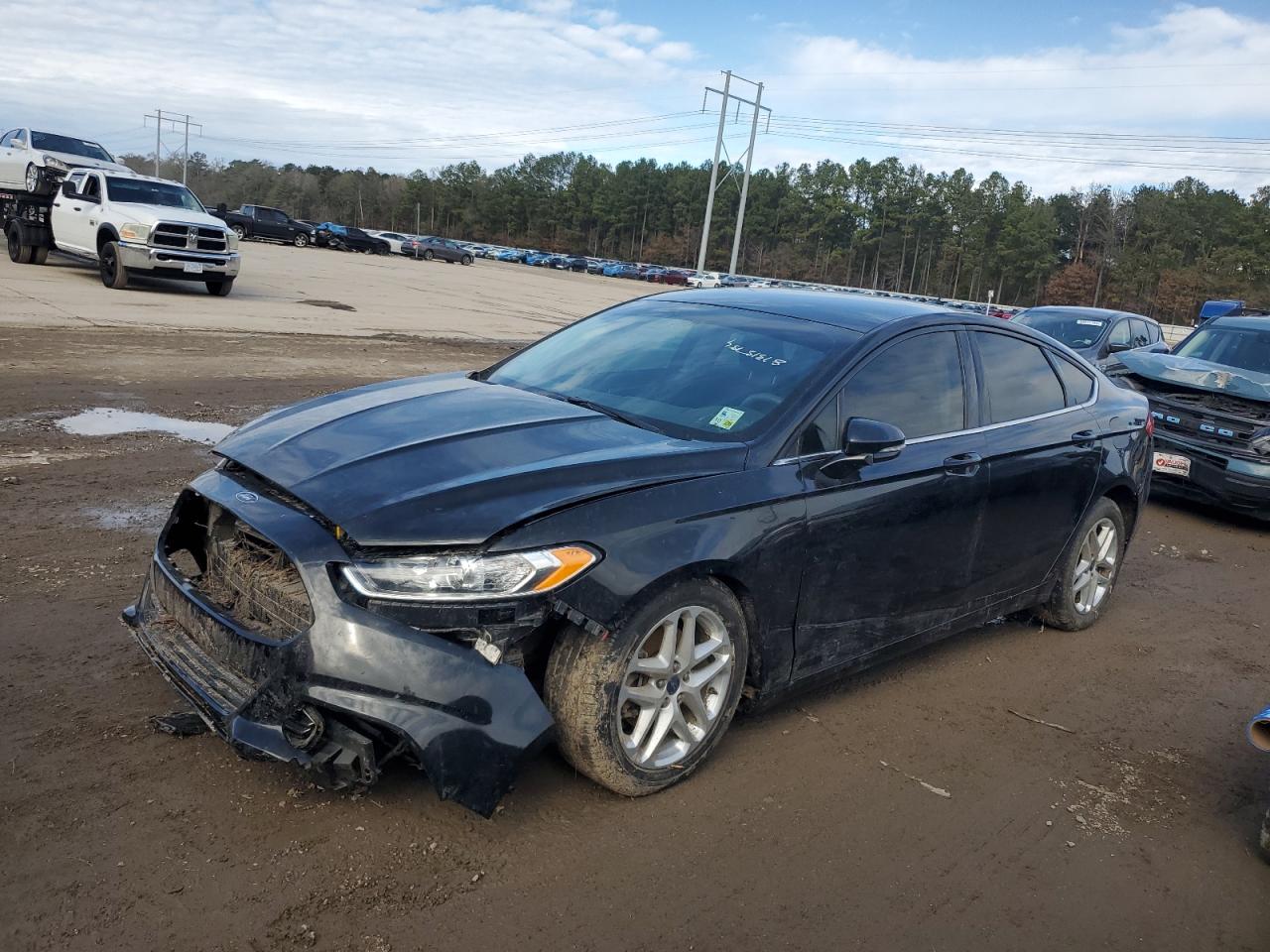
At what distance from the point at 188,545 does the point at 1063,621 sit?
14.5ft

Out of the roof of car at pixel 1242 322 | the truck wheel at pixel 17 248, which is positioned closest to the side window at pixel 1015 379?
the roof of car at pixel 1242 322

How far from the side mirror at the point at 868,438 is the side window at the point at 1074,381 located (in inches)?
79.0

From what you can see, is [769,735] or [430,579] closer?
[430,579]

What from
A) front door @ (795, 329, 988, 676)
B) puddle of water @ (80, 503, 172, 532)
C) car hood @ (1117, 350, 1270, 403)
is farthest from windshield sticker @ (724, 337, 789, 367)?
car hood @ (1117, 350, 1270, 403)

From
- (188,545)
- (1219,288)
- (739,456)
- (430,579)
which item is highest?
(1219,288)

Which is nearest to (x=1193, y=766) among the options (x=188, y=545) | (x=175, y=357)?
(x=188, y=545)

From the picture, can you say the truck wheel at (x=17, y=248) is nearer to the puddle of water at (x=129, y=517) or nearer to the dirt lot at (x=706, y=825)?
the puddle of water at (x=129, y=517)

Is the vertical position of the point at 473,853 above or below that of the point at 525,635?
below

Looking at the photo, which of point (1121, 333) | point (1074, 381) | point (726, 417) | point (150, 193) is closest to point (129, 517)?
point (726, 417)

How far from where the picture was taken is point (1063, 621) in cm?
553

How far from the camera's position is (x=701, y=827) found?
330 centimetres

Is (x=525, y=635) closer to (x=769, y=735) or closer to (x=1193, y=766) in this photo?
(x=769, y=735)

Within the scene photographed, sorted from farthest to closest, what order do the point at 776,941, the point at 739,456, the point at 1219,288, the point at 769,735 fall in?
1. the point at 1219,288
2. the point at 769,735
3. the point at 739,456
4. the point at 776,941

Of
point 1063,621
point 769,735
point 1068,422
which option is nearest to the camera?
point 769,735
